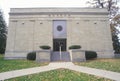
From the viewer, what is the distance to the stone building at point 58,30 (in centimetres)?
2583

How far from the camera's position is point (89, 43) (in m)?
26.1

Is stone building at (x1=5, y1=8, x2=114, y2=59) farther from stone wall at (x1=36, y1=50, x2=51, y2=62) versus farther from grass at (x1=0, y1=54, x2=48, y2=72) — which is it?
grass at (x1=0, y1=54, x2=48, y2=72)

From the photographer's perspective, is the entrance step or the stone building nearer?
the entrance step

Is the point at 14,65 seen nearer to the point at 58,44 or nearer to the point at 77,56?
the point at 77,56

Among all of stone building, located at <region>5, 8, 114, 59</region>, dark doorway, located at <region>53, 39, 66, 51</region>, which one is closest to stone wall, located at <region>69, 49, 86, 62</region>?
stone building, located at <region>5, 8, 114, 59</region>

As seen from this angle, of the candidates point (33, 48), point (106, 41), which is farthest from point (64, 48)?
point (106, 41)

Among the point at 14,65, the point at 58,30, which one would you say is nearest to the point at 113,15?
the point at 58,30

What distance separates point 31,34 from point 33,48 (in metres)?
2.38

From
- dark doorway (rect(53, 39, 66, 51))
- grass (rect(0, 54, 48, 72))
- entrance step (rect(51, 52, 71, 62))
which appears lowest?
grass (rect(0, 54, 48, 72))

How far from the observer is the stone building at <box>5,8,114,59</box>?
1017 inches

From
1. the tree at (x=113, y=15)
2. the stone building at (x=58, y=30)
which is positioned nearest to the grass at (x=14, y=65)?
the stone building at (x=58, y=30)

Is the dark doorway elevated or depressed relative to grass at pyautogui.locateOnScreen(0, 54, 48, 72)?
elevated

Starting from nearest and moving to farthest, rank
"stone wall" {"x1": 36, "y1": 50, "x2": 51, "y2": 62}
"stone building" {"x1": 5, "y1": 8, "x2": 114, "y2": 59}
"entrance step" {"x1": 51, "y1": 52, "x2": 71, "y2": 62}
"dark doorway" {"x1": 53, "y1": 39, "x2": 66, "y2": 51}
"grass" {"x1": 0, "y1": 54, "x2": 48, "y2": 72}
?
"grass" {"x1": 0, "y1": 54, "x2": 48, "y2": 72} → "stone wall" {"x1": 36, "y1": 50, "x2": 51, "y2": 62} → "entrance step" {"x1": 51, "y1": 52, "x2": 71, "y2": 62} → "stone building" {"x1": 5, "y1": 8, "x2": 114, "y2": 59} → "dark doorway" {"x1": 53, "y1": 39, "x2": 66, "y2": 51}

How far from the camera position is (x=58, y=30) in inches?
1061
